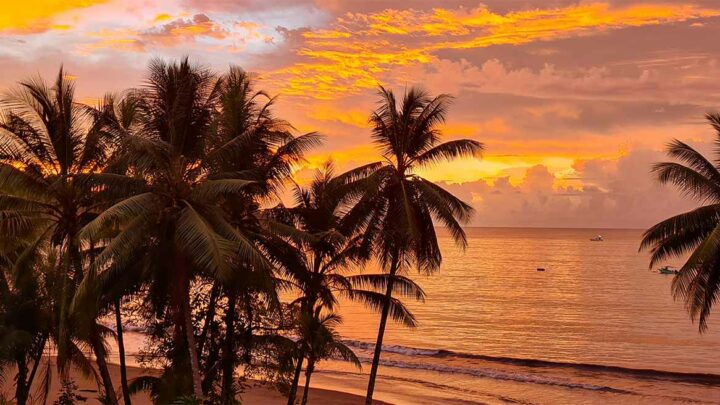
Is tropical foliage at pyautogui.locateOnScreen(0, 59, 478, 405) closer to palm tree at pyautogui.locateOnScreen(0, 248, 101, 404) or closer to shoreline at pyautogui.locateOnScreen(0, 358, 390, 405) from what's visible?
palm tree at pyautogui.locateOnScreen(0, 248, 101, 404)

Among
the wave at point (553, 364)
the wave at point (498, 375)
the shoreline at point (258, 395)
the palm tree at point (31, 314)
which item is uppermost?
the palm tree at point (31, 314)

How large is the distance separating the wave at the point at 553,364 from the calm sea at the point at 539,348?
0.07 metres

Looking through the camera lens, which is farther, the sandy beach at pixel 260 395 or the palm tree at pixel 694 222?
the sandy beach at pixel 260 395

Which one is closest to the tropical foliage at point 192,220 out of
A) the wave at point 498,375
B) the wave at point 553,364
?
the wave at point 498,375

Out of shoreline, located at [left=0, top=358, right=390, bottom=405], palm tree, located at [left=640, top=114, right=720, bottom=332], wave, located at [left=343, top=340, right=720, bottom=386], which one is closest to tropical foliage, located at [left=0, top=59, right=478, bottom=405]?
palm tree, located at [left=640, top=114, right=720, bottom=332]

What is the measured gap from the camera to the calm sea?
39.3 meters

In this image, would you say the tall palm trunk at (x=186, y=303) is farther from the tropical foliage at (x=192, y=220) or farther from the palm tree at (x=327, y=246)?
the palm tree at (x=327, y=246)

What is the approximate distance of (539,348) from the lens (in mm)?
55312

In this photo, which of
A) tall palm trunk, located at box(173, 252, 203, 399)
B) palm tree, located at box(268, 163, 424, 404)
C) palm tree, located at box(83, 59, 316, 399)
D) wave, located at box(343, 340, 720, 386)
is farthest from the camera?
wave, located at box(343, 340, 720, 386)

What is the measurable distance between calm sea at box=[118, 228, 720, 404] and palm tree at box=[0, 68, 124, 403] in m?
21.2

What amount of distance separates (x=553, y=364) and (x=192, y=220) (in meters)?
38.1

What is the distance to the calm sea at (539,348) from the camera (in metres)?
39.3

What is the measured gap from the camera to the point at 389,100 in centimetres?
2350

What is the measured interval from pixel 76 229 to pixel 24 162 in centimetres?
227
